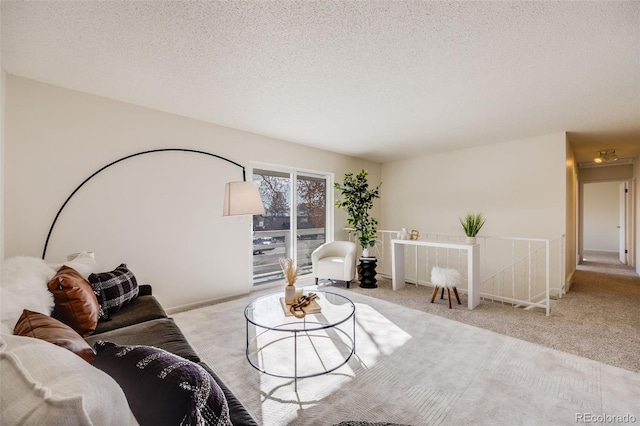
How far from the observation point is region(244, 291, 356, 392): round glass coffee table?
2.09 meters

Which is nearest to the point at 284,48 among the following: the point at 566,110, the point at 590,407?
the point at 590,407

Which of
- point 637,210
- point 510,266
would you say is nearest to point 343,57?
point 510,266

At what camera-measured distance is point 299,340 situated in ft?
8.45

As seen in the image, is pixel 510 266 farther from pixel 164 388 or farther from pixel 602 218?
pixel 602 218

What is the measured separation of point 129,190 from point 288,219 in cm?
234

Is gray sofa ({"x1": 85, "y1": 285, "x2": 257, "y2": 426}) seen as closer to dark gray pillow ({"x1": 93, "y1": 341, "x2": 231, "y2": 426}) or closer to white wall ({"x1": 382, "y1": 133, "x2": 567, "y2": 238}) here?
dark gray pillow ({"x1": 93, "y1": 341, "x2": 231, "y2": 426})

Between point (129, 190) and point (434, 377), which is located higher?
point (129, 190)

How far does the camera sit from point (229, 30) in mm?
1854

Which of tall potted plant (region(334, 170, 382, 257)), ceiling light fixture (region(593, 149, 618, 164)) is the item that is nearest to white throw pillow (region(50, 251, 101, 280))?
tall potted plant (region(334, 170, 382, 257))

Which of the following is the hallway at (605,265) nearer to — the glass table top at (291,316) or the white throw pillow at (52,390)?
the glass table top at (291,316)

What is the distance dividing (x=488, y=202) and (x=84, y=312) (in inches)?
218

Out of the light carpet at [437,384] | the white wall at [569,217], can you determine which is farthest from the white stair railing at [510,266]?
the light carpet at [437,384]

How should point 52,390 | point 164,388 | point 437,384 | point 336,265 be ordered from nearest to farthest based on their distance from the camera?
1. point 52,390
2. point 164,388
3. point 437,384
4. point 336,265

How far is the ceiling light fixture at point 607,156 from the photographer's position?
5.15 m
